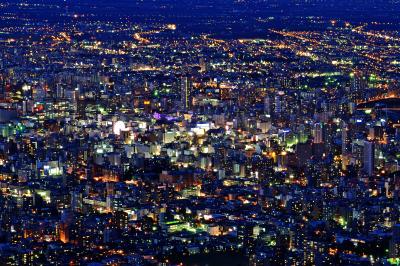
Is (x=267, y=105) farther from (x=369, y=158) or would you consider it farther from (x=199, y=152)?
(x=369, y=158)

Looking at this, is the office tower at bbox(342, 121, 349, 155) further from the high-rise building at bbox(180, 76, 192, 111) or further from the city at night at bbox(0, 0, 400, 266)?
the high-rise building at bbox(180, 76, 192, 111)

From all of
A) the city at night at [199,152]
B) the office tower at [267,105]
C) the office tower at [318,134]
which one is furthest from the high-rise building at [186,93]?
the office tower at [318,134]

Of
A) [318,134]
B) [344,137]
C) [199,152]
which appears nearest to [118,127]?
[199,152]

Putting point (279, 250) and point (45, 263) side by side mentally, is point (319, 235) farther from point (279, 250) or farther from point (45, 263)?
point (45, 263)

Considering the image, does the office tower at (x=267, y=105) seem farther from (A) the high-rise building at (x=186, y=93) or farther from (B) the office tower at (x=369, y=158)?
(B) the office tower at (x=369, y=158)

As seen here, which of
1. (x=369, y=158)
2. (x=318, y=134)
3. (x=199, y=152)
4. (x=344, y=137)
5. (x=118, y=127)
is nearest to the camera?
(x=369, y=158)

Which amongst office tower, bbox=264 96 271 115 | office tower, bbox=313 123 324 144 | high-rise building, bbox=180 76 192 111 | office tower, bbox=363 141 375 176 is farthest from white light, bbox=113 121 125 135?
office tower, bbox=363 141 375 176
